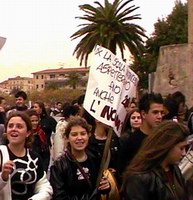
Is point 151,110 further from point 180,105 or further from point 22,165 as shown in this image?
point 180,105

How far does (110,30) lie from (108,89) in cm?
4295

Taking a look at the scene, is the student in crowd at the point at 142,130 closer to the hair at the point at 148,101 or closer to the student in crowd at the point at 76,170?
the hair at the point at 148,101

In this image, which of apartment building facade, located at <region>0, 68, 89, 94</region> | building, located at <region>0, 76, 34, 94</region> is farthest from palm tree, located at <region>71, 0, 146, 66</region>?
building, located at <region>0, 76, 34, 94</region>

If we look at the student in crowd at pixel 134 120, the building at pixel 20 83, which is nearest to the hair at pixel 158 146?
the student in crowd at pixel 134 120

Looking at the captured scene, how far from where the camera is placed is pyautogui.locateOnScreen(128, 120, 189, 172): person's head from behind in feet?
13.4

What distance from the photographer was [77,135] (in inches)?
219

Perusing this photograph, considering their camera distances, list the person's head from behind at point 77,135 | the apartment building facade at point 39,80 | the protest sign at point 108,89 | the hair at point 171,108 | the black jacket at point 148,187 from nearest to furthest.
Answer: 1. the black jacket at point 148,187
2. the person's head from behind at point 77,135
3. the protest sign at point 108,89
4. the hair at point 171,108
5. the apartment building facade at point 39,80

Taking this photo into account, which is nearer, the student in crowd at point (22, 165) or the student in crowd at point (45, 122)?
the student in crowd at point (22, 165)

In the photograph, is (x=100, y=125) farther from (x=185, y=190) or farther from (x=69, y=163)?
(x=185, y=190)

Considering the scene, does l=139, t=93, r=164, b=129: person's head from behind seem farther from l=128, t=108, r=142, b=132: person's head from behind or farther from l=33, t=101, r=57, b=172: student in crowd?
l=33, t=101, r=57, b=172: student in crowd

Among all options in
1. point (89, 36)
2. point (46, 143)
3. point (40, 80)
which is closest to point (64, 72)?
point (40, 80)

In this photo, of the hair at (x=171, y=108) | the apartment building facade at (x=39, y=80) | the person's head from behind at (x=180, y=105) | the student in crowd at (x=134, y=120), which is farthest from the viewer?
the apartment building facade at (x=39, y=80)

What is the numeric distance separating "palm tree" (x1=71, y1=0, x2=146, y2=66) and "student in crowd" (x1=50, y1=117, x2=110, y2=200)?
41703mm

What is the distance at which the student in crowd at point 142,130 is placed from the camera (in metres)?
6.21
